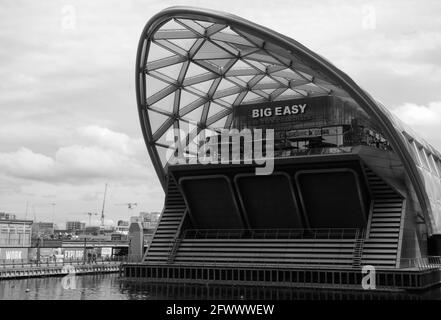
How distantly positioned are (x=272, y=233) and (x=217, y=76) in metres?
17.6

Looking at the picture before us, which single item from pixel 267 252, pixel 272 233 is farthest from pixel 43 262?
pixel 267 252

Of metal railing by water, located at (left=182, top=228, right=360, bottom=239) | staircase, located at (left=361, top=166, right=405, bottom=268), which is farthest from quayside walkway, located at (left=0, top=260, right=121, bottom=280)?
staircase, located at (left=361, top=166, right=405, bottom=268)

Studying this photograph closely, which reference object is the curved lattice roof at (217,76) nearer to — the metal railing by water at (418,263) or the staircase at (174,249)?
the metal railing by water at (418,263)

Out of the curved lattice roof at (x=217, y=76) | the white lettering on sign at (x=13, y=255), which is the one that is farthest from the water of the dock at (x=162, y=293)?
the curved lattice roof at (x=217, y=76)

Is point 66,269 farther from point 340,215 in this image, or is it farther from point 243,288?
point 340,215

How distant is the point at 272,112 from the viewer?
6344cm

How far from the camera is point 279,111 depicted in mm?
63156

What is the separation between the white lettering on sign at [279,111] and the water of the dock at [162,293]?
71.8 ft

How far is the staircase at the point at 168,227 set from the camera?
57875 mm

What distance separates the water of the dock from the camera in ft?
136

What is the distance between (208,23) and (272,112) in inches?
689

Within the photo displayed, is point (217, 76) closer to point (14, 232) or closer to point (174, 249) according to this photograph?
point (174, 249)

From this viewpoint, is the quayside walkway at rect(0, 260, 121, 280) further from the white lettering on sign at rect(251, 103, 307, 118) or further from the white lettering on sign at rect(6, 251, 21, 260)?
the white lettering on sign at rect(251, 103, 307, 118)

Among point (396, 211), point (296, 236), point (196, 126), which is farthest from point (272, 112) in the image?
point (396, 211)
